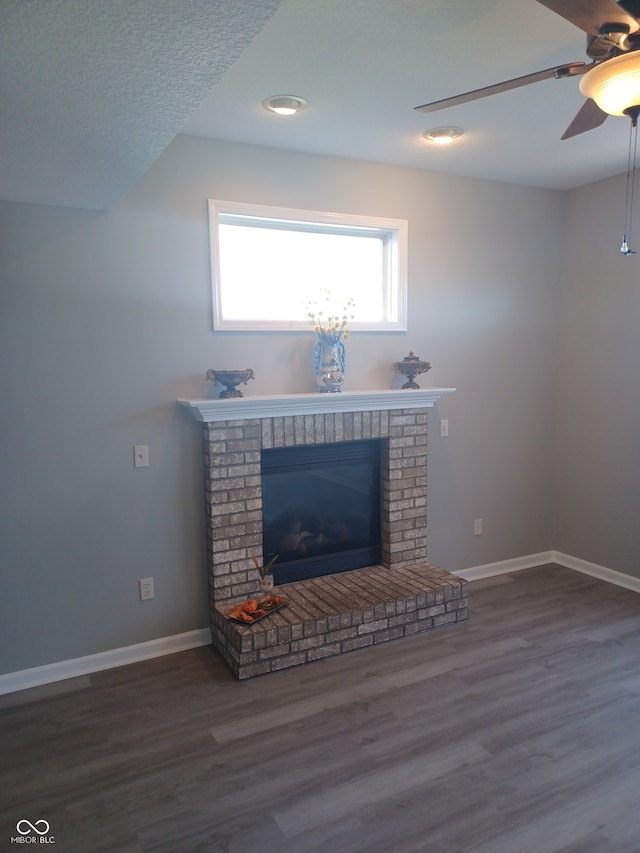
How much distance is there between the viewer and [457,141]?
318cm

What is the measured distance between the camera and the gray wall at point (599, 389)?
394 centimetres

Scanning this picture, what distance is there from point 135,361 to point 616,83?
2362mm

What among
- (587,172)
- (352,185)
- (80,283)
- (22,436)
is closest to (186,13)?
(80,283)

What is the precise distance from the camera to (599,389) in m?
4.15

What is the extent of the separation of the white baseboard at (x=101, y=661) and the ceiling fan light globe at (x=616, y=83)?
3026 mm

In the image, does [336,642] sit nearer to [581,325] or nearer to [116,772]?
[116,772]

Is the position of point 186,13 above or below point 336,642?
above

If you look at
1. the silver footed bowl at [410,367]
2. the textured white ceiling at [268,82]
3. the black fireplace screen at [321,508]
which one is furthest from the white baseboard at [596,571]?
the textured white ceiling at [268,82]

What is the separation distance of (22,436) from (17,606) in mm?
838

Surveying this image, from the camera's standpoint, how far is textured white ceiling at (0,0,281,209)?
1.24 meters

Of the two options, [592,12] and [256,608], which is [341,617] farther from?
[592,12]

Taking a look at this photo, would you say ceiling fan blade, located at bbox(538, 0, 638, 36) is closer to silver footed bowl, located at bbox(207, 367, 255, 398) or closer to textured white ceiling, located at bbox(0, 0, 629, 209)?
textured white ceiling, located at bbox(0, 0, 629, 209)

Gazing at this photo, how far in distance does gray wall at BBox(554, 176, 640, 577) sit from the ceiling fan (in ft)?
8.33

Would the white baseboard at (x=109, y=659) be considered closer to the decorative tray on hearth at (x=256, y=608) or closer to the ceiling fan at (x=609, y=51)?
the decorative tray on hearth at (x=256, y=608)
